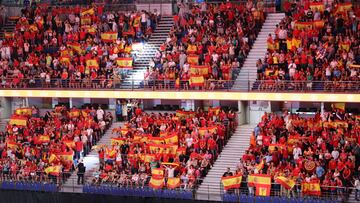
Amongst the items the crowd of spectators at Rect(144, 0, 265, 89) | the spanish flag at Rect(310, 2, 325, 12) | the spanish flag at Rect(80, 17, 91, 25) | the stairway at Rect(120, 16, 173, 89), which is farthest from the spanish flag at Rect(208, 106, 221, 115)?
the spanish flag at Rect(80, 17, 91, 25)

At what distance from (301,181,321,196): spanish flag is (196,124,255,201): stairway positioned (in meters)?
3.34

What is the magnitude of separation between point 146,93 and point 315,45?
7.02 metres

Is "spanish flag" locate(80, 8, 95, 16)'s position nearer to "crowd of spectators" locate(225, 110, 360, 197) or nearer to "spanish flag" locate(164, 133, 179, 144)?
"spanish flag" locate(164, 133, 179, 144)

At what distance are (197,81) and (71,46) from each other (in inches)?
286

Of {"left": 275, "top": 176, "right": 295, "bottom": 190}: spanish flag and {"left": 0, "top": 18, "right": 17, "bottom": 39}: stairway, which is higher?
{"left": 0, "top": 18, "right": 17, "bottom": 39}: stairway

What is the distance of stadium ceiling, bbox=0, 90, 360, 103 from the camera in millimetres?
38125

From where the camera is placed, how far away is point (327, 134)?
37531 mm

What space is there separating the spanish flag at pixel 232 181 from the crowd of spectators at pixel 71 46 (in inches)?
319

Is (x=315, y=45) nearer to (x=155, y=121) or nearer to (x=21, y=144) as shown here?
(x=155, y=121)

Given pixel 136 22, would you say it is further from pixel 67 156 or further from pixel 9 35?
pixel 67 156

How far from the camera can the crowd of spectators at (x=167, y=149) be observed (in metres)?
38.9

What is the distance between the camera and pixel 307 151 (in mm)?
36938

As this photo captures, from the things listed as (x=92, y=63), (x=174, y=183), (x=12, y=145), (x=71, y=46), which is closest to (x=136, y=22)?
(x=71, y=46)

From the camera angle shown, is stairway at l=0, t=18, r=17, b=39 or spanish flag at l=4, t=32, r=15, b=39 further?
stairway at l=0, t=18, r=17, b=39
